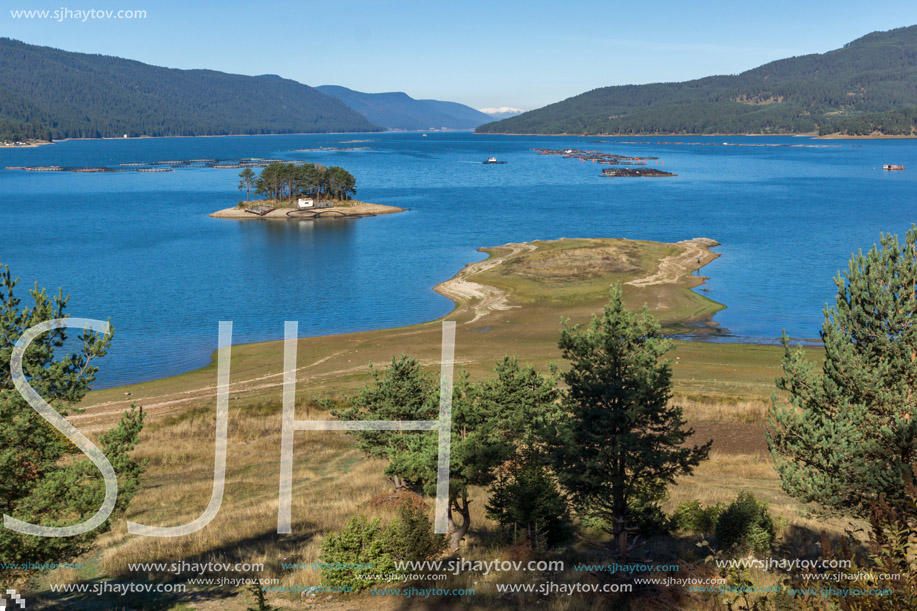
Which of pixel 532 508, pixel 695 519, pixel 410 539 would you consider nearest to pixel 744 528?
pixel 695 519

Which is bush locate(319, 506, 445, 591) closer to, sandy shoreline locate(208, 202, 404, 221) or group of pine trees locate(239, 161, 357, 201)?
sandy shoreline locate(208, 202, 404, 221)

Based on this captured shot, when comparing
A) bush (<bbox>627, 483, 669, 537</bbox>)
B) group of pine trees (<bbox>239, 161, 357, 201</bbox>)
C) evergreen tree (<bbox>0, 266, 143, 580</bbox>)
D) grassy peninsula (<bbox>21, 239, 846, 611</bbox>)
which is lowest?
grassy peninsula (<bbox>21, 239, 846, 611</bbox>)

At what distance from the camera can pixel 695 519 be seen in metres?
21.9

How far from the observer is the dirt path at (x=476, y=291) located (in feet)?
217

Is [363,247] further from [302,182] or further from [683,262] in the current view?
[683,262]

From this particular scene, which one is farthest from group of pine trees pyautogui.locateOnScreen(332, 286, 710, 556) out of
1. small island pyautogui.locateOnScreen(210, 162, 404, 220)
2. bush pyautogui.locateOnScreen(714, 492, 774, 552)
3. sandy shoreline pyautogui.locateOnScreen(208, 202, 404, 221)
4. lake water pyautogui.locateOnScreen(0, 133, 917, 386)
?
small island pyautogui.locateOnScreen(210, 162, 404, 220)

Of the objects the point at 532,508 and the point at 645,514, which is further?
the point at 645,514

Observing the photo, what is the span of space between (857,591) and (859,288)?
11.9 m

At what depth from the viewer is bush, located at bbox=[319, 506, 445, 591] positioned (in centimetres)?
1662

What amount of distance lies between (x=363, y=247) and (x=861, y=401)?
89822 millimetres

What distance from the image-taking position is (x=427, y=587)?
1670 cm

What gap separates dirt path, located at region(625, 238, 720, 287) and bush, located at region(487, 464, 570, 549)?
5410cm

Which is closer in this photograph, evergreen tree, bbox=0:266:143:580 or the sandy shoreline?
evergreen tree, bbox=0:266:143:580

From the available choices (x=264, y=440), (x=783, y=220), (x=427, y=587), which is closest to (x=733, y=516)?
(x=427, y=587)
